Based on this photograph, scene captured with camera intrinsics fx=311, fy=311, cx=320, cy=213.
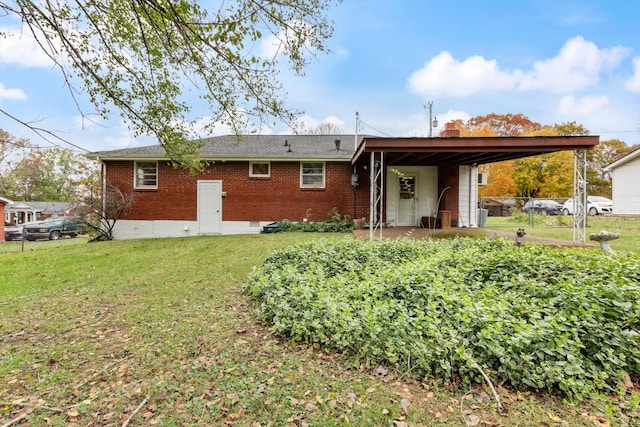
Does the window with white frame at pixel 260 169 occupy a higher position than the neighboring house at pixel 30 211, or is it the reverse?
the window with white frame at pixel 260 169

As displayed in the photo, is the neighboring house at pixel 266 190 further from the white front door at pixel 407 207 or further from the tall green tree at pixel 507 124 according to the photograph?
the tall green tree at pixel 507 124

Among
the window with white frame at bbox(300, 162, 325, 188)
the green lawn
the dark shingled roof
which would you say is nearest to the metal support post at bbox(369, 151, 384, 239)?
the dark shingled roof

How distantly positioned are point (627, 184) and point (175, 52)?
92.1 feet

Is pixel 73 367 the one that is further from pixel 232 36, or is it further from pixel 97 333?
pixel 232 36

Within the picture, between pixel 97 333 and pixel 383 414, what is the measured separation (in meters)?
3.10

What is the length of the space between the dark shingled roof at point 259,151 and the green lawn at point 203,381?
803 centimetres

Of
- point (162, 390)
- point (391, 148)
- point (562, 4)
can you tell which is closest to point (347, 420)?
point (162, 390)

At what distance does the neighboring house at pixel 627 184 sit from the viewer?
65.6ft

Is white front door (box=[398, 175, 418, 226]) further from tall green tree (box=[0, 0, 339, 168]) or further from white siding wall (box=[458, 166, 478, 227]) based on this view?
tall green tree (box=[0, 0, 339, 168])

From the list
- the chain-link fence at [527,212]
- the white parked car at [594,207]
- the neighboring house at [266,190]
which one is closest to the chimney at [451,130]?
the neighboring house at [266,190]

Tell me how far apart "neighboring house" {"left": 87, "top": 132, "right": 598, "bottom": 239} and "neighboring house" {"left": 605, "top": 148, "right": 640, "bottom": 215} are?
53.6ft

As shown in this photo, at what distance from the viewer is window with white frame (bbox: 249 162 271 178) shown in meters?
12.3

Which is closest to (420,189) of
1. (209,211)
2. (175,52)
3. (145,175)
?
(209,211)

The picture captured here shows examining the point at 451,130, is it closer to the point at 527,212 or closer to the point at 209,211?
the point at 209,211
